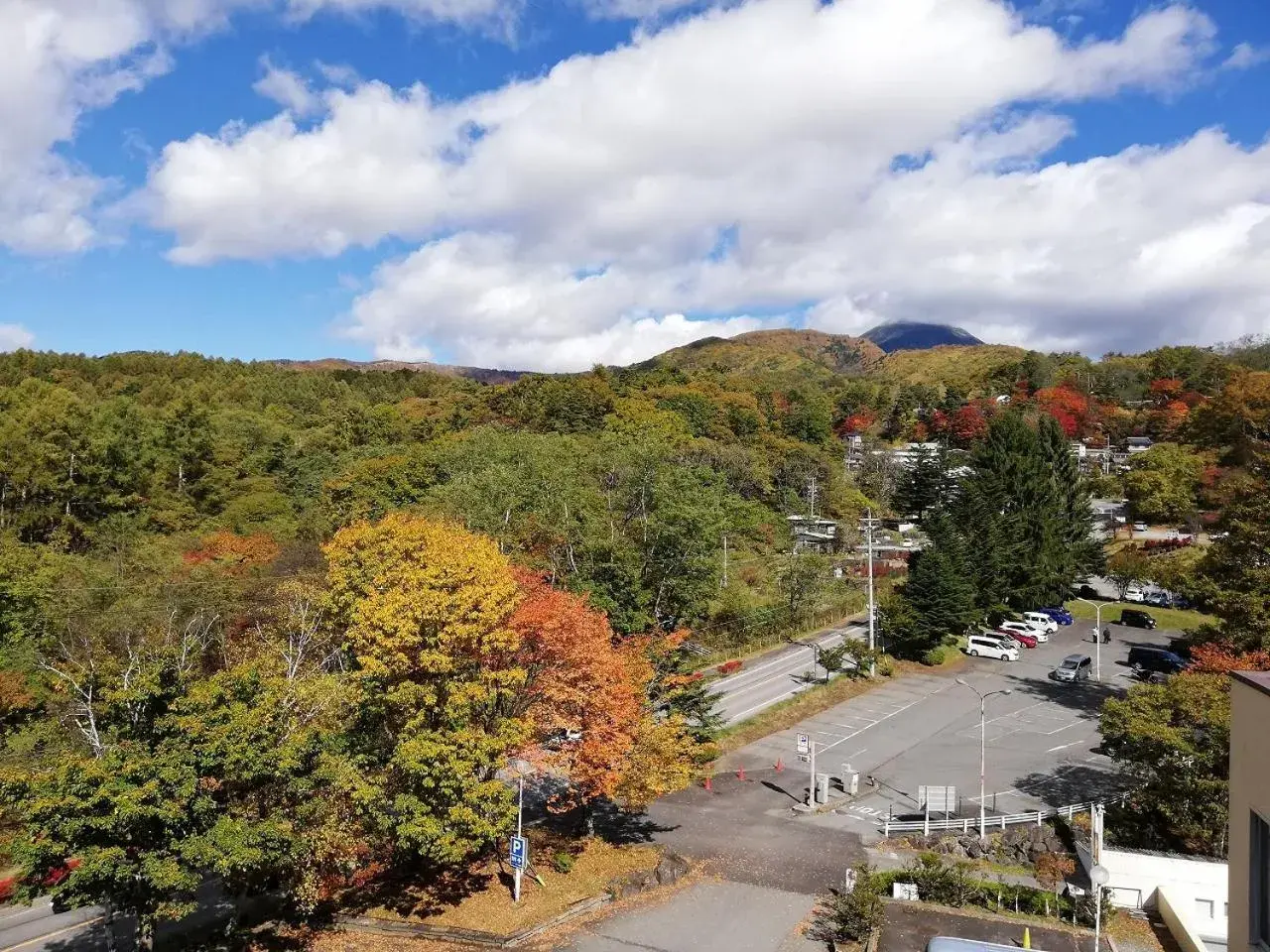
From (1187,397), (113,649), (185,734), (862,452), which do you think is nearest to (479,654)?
(185,734)

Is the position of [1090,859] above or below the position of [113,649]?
below

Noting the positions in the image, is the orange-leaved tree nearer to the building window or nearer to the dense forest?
the dense forest

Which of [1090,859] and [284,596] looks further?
[284,596]

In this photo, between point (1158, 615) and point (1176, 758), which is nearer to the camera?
point (1176, 758)

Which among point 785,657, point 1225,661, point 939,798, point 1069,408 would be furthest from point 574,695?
point 1069,408

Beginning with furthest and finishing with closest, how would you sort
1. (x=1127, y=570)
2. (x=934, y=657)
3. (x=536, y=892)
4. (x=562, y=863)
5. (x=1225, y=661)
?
1. (x=1127, y=570)
2. (x=934, y=657)
3. (x=1225, y=661)
4. (x=562, y=863)
5. (x=536, y=892)

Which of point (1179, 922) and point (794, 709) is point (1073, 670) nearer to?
point (794, 709)

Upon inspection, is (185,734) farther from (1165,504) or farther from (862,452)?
(862,452)
